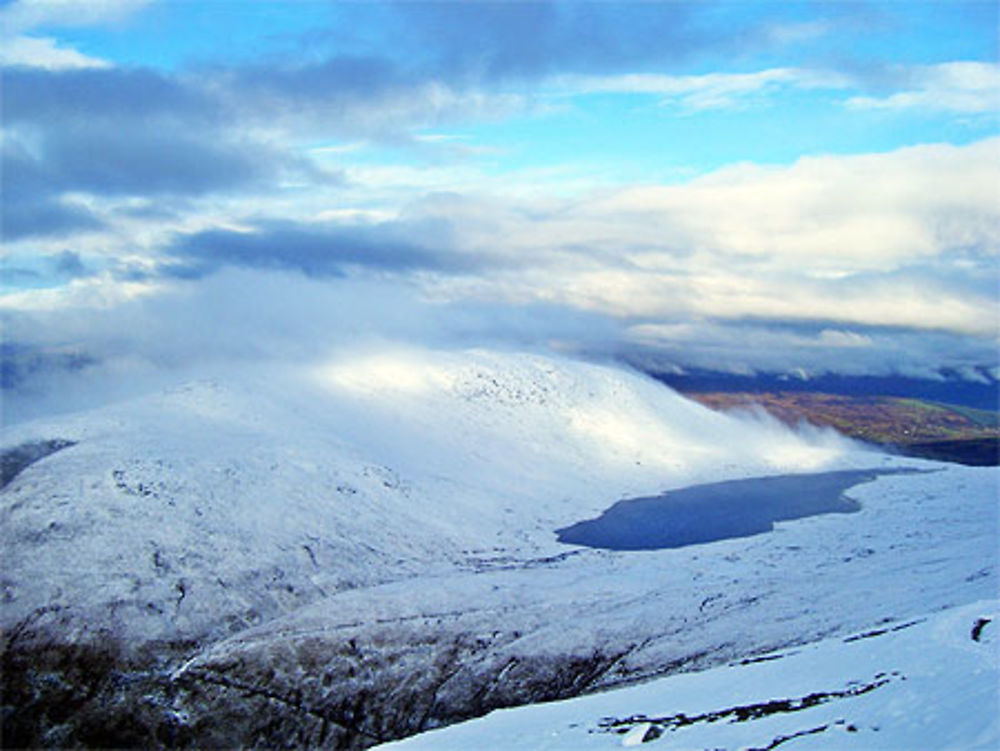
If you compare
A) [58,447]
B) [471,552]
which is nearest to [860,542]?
[471,552]

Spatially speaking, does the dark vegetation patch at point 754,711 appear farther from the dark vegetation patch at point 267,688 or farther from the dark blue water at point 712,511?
the dark blue water at point 712,511

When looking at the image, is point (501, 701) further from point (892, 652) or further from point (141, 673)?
point (892, 652)

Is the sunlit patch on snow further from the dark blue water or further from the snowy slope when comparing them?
the dark blue water

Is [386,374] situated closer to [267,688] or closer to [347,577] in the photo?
[347,577]

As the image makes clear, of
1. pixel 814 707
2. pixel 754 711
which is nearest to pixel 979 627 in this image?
pixel 814 707

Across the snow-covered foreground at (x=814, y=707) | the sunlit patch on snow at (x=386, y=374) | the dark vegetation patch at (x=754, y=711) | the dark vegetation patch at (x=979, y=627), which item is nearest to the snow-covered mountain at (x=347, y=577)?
the snow-covered foreground at (x=814, y=707)
